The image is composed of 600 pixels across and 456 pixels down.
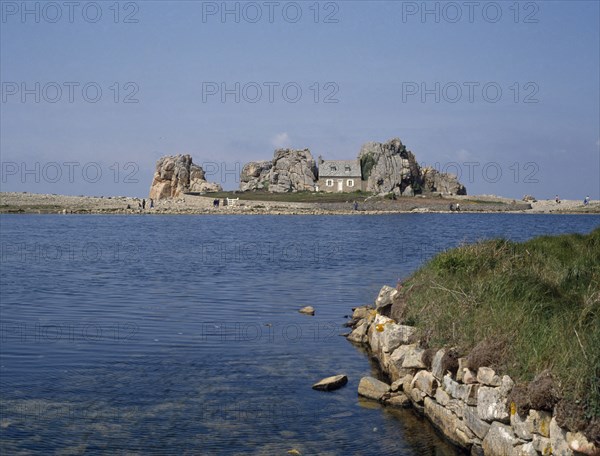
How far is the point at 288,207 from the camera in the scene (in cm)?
12912

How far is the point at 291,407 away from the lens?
15.4 meters

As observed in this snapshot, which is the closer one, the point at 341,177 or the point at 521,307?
the point at 521,307

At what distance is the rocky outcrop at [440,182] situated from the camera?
167875 mm

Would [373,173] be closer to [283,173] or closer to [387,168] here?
[387,168]

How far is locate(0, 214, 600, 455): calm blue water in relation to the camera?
13.5 m

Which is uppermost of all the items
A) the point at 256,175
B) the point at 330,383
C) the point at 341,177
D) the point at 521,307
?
the point at 256,175

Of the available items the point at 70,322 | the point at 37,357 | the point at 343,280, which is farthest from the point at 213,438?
the point at 343,280

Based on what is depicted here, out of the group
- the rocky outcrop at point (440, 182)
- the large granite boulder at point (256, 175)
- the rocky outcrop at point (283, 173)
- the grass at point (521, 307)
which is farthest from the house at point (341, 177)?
the grass at point (521, 307)

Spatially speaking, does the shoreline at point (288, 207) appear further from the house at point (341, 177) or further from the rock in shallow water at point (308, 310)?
the rock in shallow water at point (308, 310)

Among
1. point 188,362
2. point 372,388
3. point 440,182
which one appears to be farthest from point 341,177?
point 372,388

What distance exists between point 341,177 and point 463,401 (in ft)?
465

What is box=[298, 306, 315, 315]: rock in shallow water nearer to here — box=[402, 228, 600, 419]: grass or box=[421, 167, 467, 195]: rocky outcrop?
box=[402, 228, 600, 419]: grass

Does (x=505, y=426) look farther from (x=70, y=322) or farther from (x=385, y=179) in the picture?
(x=385, y=179)

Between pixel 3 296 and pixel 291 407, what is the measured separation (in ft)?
65.3
